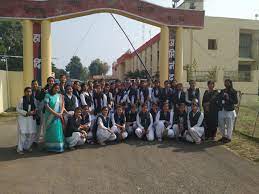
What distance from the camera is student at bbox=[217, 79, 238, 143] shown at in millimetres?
8078

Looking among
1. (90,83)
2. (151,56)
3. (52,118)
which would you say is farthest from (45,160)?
(151,56)

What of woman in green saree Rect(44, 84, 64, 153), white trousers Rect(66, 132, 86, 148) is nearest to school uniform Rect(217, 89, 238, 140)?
white trousers Rect(66, 132, 86, 148)

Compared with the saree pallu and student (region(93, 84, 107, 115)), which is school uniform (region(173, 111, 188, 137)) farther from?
the saree pallu

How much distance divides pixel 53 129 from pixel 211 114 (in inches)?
173

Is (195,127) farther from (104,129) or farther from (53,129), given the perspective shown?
(53,129)

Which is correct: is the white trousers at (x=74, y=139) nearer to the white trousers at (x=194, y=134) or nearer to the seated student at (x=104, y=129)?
the seated student at (x=104, y=129)

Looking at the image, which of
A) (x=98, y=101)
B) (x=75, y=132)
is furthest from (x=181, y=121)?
(x=75, y=132)

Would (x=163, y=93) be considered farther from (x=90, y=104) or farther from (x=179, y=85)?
(x=90, y=104)

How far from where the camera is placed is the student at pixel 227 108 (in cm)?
808

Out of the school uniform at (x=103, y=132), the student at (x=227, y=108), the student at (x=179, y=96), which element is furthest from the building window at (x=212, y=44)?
the school uniform at (x=103, y=132)

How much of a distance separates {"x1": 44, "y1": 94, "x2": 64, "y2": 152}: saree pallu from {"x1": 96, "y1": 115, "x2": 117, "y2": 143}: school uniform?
3.52 feet

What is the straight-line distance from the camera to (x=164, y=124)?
8.34 metres

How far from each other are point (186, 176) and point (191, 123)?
9.57 feet

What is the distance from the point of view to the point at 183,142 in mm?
8102
